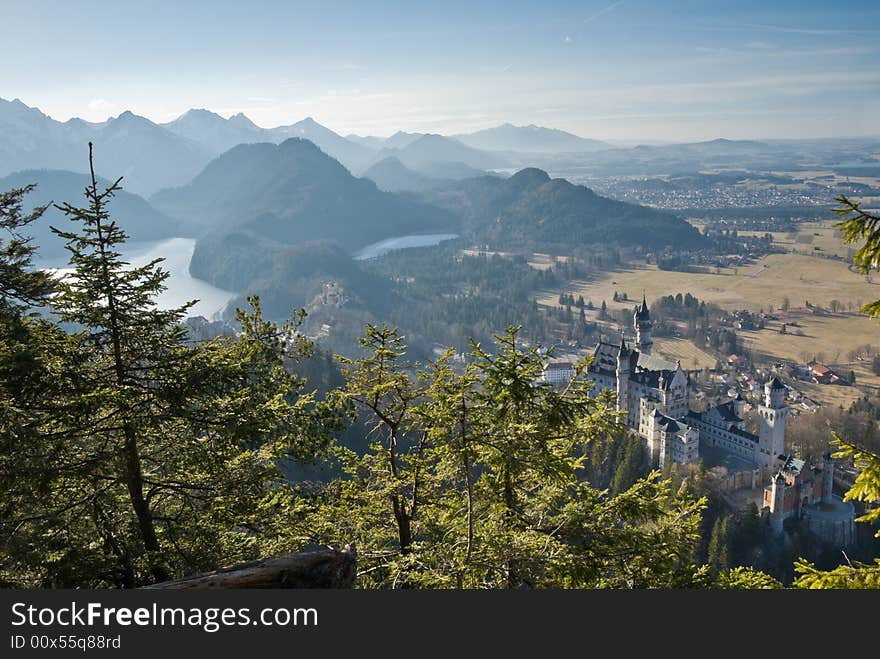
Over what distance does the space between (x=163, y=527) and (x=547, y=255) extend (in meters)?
133

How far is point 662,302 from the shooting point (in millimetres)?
86750

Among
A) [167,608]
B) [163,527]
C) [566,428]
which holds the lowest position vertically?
[163,527]

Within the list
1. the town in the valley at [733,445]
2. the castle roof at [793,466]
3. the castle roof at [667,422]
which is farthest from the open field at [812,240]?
the castle roof at [793,466]

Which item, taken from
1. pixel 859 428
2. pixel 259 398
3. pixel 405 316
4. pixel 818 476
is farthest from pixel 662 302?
pixel 259 398

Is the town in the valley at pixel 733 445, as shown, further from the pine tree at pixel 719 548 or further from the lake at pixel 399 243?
the lake at pixel 399 243

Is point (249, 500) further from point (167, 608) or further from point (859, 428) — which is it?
point (859, 428)

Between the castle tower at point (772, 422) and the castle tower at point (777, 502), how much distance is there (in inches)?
178

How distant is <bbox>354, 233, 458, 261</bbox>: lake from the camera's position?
139863mm

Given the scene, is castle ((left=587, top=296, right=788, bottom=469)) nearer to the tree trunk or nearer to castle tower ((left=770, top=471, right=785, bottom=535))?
castle tower ((left=770, top=471, right=785, bottom=535))

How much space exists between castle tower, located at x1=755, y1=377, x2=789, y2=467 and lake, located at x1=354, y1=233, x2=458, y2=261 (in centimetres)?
10393

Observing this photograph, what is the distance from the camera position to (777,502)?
31953 millimetres

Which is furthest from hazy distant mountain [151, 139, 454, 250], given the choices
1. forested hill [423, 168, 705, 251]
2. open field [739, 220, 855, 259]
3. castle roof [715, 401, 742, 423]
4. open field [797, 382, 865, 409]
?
castle roof [715, 401, 742, 423]

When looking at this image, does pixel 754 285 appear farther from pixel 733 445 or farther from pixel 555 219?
pixel 733 445

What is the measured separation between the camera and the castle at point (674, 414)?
36.5 m
